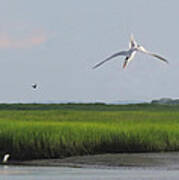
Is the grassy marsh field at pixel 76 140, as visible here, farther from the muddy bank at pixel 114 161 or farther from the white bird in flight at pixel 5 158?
the muddy bank at pixel 114 161

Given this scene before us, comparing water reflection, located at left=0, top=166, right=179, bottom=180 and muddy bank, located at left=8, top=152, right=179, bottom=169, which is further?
muddy bank, located at left=8, top=152, right=179, bottom=169

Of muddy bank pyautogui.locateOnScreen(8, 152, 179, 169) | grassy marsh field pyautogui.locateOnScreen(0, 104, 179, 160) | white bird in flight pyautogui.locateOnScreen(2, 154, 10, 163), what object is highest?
grassy marsh field pyautogui.locateOnScreen(0, 104, 179, 160)

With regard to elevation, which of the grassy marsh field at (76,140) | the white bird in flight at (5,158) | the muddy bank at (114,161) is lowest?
the muddy bank at (114,161)

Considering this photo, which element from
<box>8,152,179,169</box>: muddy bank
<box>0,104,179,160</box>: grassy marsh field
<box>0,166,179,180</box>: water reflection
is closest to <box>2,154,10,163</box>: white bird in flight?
<box>8,152,179,169</box>: muddy bank

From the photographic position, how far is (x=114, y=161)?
23656 mm

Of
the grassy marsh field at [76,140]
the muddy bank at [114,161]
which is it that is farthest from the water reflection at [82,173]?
the grassy marsh field at [76,140]

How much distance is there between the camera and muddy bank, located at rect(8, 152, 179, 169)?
76.3 ft

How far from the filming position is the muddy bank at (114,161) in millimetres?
23266

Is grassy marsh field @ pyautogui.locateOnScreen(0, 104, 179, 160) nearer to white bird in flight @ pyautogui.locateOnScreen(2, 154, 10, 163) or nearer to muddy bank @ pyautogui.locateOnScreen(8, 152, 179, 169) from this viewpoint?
white bird in flight @ pyautogui.locateOnScreen(2, 154, 10, 163)

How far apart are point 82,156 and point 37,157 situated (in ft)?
3.32

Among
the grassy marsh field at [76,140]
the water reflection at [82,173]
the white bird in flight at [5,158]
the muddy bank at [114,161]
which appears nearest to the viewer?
the water reflection at [82,173]

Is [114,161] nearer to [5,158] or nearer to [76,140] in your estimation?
[76,140]

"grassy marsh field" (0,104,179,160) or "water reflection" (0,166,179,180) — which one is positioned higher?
"grassy marsh field" (0,104,179,160)

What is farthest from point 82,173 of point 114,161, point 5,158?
point 5,158
